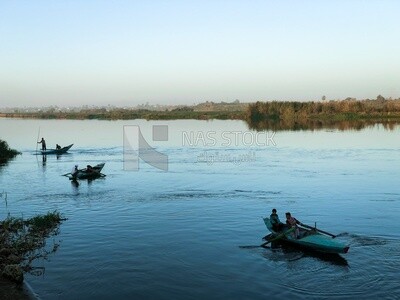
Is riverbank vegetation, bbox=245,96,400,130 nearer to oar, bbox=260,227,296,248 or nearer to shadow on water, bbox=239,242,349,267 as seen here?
oar, bbox=260,227,296,248

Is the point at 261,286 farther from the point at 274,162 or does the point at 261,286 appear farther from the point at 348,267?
the point at 274,162

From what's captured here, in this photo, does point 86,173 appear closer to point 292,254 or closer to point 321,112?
point 292,254

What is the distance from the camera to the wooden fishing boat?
16.2 metres

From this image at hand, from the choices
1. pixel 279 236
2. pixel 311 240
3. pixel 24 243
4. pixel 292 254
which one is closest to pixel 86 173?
pixel 24 243

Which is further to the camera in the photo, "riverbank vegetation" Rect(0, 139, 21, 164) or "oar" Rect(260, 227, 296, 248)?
"riverbank vegetation" Rect(0, 139, 21, 164)

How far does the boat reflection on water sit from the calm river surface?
0.23 ft

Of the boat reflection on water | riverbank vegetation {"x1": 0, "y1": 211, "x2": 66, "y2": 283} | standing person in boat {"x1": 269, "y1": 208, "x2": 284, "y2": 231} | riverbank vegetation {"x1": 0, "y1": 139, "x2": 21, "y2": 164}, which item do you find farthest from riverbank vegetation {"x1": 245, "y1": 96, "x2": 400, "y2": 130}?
the boat reflection on water

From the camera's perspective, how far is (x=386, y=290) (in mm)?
13469

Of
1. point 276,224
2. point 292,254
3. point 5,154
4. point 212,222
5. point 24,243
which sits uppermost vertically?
point 5,154

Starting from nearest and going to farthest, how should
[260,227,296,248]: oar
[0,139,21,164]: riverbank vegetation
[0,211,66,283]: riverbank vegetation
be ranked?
[0,211,66,283]: riverbank vegetation < [260,227,296,248]: oar < [0,139,21,164]: riverbank vegetation

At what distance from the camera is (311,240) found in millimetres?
17047

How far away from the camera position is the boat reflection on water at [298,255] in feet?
53.0

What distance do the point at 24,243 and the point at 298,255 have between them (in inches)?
391

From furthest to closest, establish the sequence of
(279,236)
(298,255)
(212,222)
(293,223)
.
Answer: (212,222)
(293,223)
(279,236)
(298,255)
